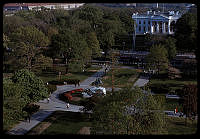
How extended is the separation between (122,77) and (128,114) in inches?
256

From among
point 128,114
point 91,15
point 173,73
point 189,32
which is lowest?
point 173,73

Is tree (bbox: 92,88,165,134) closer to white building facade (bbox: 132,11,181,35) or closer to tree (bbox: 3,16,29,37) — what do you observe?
white building facade (bbox: 132,11,181,35)

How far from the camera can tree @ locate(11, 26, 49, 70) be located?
35.4ft

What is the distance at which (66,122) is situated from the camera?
642cm

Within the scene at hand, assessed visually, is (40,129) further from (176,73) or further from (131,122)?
(176,73)

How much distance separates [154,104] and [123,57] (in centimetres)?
894

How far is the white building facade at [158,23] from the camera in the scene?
45.9 ft

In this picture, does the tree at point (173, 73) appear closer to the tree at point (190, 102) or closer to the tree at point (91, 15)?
the tree at point (190, 102)

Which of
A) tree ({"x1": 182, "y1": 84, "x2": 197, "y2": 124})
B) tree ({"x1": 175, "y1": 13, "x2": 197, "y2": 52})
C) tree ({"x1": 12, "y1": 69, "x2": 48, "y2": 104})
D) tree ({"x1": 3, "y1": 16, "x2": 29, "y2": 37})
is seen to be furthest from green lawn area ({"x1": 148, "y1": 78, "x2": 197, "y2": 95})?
tree ({"x1": 3, "y1": 16, "x2": 29, "y2": 37})

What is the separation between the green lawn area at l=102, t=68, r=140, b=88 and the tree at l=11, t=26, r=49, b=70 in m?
3.01

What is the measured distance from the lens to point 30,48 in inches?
433

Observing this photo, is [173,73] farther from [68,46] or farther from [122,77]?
[68,46]

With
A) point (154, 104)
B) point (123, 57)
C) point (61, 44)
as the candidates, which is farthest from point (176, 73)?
point (154, 104)

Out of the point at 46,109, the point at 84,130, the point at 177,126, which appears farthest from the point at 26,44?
the point at 177,126
